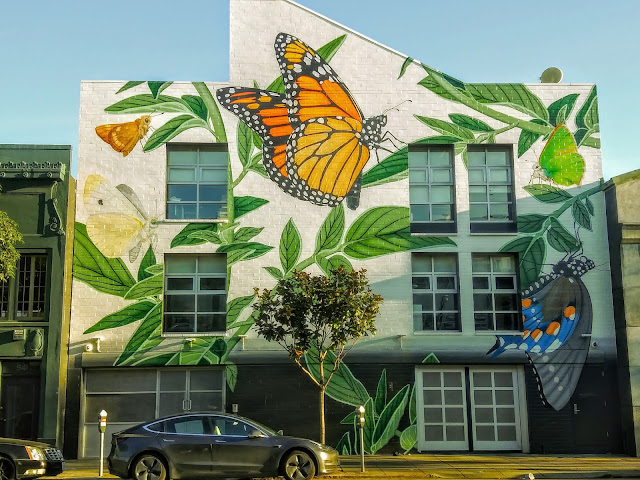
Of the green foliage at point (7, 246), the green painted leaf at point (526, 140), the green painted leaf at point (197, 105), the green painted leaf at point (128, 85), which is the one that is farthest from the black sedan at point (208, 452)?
the green painted leaf at point (526, 140)

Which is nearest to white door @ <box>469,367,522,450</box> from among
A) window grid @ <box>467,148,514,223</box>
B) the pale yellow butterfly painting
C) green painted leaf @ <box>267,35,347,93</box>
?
window grid @ <box>467,148,514,223</box>

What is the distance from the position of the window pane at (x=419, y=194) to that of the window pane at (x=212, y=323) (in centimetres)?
626

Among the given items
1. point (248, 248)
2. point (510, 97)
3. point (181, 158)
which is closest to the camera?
point (248, 248)

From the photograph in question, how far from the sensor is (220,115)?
21.7m

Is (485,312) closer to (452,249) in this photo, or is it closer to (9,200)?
(452,249)

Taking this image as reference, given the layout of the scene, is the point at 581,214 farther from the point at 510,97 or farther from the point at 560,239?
the point at 510,97

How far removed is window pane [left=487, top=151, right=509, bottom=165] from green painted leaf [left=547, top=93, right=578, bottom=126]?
1.61 metres

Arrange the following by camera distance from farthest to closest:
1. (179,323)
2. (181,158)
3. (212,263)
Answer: (181,158) < (212,263) < (179,323)

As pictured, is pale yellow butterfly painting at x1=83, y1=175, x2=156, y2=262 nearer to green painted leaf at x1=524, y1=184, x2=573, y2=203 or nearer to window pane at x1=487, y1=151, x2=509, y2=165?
window pane at x1=487, y1=151, x2=509, y2=165

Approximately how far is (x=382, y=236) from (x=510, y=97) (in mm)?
5501

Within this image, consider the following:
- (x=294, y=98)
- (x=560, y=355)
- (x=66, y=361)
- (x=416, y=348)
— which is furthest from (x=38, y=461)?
(x=560, y=355)

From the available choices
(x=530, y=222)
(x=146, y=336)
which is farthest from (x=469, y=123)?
(x=146, y=336)

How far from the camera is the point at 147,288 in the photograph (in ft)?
68.7

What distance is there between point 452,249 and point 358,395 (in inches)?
189
